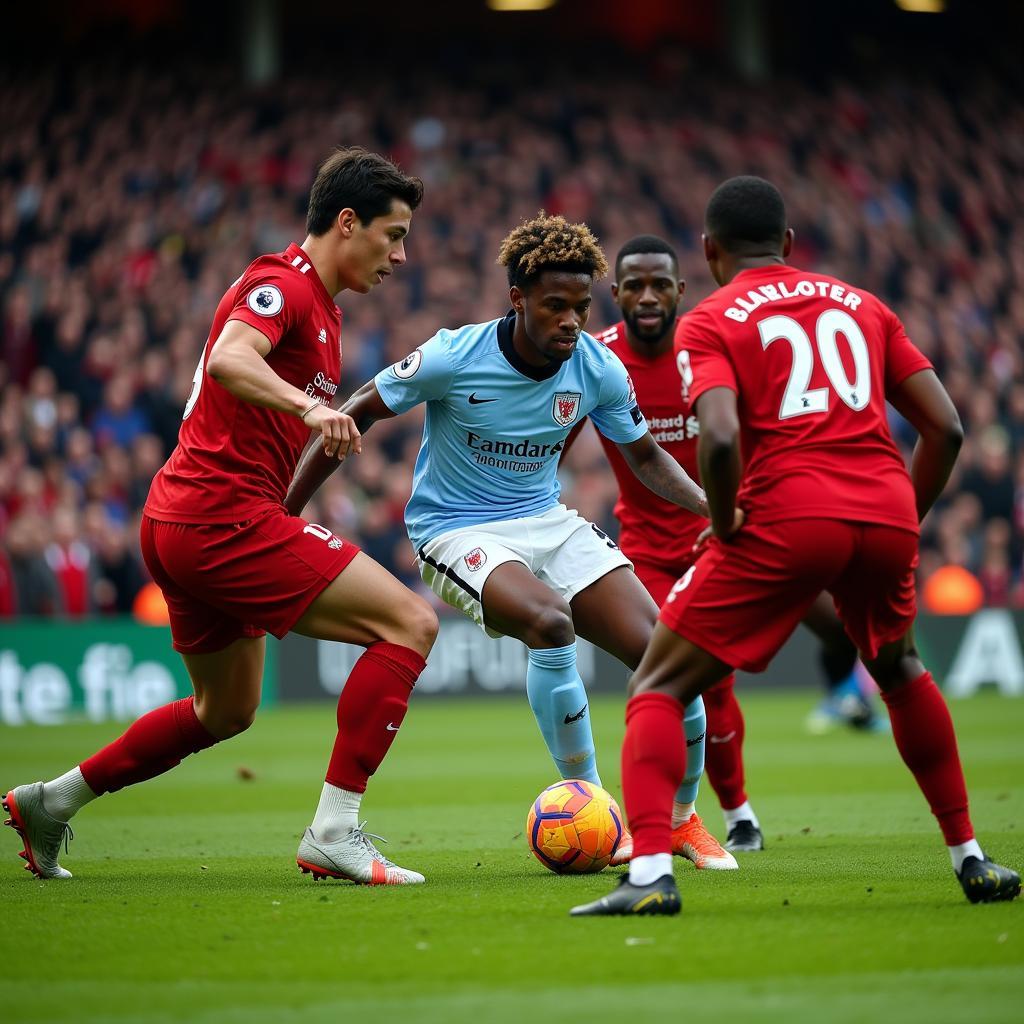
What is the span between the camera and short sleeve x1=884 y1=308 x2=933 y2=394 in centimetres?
534

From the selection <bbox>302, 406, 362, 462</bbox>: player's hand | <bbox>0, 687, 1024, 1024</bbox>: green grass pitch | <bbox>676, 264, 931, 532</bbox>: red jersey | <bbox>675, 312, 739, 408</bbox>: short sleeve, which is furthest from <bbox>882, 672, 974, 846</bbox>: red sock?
<bbox>302, 406, 362, 462</bbox>: player's hand

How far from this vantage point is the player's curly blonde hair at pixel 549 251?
6.47 meters

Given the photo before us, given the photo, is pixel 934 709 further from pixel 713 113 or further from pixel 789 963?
pixel 713 113

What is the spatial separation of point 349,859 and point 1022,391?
58.4 ft

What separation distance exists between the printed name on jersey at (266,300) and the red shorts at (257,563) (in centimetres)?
76

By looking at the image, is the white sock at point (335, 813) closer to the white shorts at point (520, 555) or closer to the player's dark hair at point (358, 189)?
the white shorts at point (520, 555)

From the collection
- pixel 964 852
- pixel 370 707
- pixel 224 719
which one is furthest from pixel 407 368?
pixel 964 852

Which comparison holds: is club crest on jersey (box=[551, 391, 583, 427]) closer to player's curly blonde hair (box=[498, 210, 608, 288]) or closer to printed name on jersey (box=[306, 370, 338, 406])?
player's curly blonde hair (box=[498, 210, 608, 288])

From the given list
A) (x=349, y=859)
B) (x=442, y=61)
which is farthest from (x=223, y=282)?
(x=349, y=859)

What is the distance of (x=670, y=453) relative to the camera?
7867 millimetres

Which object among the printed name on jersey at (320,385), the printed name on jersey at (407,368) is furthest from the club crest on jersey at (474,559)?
the printed name on jersey at (320,385)

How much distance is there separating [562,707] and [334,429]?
177 centimetres

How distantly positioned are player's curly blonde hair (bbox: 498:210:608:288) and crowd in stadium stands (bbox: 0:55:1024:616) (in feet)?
38.0

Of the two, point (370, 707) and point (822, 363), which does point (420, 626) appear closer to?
point (370, 707)
